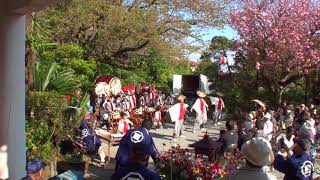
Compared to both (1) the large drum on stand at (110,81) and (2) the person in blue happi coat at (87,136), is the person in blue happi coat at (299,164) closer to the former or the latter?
(2) the person in blue happi coat at (87,136)

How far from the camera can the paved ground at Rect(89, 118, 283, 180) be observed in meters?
9.95

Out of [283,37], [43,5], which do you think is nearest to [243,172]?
[43,5]

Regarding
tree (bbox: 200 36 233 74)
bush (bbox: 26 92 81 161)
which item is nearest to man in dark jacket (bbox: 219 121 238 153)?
bush (bbox: 26 92 81 161)

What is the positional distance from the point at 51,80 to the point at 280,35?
44.6 ft

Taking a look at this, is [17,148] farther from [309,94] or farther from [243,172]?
[309,94]

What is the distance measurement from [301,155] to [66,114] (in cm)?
552

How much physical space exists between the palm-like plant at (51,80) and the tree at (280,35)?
1290 cm

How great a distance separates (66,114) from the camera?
9.58m

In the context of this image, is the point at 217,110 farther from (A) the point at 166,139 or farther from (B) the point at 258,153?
(B) the point at 258,153

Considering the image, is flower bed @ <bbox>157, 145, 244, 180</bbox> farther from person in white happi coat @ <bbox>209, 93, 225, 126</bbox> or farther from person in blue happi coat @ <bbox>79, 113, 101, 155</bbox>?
person in white happi coat @ <bbox>209, 93, 225, 126</bbox>

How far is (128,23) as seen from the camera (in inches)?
680

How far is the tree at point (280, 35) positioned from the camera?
20.7 meters

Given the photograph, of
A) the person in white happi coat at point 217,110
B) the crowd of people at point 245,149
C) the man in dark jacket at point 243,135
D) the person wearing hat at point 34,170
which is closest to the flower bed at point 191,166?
the crowd of people at point 245,149

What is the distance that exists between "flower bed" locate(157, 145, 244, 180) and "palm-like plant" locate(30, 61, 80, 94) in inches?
117
